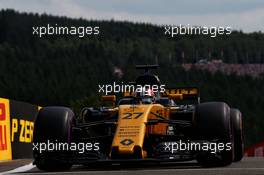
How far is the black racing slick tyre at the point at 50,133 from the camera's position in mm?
11758

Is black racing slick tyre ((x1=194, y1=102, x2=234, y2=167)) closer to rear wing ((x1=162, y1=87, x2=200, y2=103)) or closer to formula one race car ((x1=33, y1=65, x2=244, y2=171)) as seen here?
formula one race car ((x1=33, y1=65, x2=244, y2=171))

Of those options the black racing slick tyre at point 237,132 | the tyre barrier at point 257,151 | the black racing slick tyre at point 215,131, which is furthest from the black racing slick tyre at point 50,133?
the tyre barrier at point 257,151

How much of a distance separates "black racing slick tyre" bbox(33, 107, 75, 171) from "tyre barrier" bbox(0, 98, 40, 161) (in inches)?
241

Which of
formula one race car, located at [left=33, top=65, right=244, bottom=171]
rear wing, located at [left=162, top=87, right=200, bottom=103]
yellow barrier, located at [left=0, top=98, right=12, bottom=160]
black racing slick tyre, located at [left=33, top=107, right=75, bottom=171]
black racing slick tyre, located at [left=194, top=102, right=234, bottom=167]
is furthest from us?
yellow barrier, located at [left=0, top=98, right=12, bottom=160]

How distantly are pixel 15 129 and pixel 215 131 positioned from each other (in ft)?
29.0

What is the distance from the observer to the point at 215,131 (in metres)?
11.6

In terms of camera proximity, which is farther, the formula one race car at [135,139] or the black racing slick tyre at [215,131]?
the black racing slick tyre at [215,131]

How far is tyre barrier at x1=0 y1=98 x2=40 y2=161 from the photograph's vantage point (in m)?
18.2

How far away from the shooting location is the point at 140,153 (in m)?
11.3

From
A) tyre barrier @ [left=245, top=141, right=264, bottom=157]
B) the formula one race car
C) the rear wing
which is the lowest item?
tyre barrier @ [left=245, top=141, right=264, bottom=157]

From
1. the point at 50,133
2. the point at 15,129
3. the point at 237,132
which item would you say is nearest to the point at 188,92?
the point at 237,132

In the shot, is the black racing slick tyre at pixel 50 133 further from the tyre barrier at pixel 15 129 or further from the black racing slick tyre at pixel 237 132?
the tyre barrier at pixel 15 129

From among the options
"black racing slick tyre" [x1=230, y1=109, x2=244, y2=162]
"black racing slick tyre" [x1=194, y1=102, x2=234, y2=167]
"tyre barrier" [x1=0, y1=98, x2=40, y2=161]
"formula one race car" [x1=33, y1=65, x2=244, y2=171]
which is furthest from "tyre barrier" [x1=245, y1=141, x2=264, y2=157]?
"black racing slick tyre" [x1=194, y1=102, x2=234, y2=167]

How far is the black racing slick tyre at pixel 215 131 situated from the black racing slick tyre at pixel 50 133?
1.96 meters
